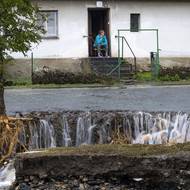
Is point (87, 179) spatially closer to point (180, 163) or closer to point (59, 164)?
point (59, 164)

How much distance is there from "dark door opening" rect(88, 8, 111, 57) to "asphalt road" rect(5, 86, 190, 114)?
A: 746 centimetres

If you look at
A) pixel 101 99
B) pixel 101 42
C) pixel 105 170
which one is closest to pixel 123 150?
pixel 105 170

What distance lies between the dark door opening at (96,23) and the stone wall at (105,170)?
81.6ft

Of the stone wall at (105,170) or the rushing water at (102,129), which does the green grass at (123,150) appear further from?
the rushing water at (102,129)

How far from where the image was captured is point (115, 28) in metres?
30.4

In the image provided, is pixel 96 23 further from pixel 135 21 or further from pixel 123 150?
pixel 123 150

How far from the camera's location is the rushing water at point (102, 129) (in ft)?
33.8

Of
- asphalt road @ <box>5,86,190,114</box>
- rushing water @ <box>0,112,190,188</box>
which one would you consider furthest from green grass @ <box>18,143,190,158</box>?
asphalt road @ <box>5,86,190,114</box>

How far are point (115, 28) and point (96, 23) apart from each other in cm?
155

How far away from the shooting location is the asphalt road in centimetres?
1586

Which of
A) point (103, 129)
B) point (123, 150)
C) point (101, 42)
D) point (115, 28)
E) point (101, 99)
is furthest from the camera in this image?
point (115, 28)

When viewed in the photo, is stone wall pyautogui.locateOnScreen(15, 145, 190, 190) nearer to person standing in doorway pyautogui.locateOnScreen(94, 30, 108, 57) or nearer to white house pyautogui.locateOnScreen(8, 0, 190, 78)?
white house pyautogui.locateOnScreen(8, 0, 190, 78)

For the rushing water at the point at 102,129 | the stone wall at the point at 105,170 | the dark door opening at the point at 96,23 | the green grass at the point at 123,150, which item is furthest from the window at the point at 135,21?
the stone wall at the point at 105,170

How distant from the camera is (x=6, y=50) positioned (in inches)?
385
